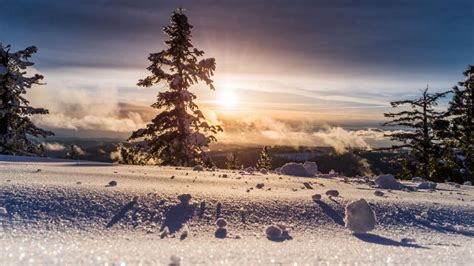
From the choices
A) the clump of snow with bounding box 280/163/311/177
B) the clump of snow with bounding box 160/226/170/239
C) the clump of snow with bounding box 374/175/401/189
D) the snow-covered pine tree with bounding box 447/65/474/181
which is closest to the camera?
the clump of snow with bounding box 160/226/170/239

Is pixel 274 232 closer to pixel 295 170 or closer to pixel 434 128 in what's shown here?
pixel 295 170

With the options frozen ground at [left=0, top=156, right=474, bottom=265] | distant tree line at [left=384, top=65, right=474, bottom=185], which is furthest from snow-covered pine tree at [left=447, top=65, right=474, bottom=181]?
frozen ground at [left=0, top=156, right=474, bottom=265]

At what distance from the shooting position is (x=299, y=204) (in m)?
4.11

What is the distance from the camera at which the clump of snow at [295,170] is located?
7332 mm

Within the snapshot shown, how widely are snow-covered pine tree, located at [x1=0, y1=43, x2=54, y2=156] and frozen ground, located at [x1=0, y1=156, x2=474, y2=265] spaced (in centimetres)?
1799

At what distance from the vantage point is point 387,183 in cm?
623

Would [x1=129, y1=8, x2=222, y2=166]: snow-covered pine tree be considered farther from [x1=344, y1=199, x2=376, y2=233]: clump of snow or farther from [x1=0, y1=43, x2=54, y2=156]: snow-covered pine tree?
[x1=344, y1=199, x2=376, y2=233]: clump of snow

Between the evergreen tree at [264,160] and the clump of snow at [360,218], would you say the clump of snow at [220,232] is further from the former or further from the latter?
the evergreen tree at [264,160]

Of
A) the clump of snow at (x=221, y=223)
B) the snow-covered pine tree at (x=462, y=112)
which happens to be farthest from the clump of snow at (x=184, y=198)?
the snow-covered pine tree at (x=462, y=112)

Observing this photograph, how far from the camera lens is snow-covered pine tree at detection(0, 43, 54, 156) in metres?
20.7

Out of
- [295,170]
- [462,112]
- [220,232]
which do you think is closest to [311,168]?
[295,170]

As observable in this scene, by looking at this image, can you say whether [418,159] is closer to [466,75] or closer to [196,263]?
[466,75]

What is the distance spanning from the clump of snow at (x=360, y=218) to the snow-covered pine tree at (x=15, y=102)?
20546 millimetres

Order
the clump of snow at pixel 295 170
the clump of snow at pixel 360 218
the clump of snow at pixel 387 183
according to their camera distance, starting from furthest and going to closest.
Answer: the clump of snow at pixel 295 170
the clump of snow at pixel 387 183
the clump of snow at pixel 360 218
